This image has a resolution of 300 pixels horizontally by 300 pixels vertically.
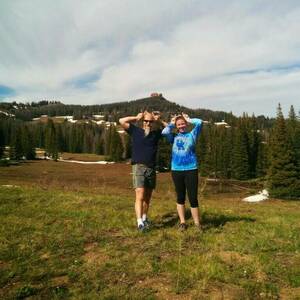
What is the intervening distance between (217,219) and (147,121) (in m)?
3.89

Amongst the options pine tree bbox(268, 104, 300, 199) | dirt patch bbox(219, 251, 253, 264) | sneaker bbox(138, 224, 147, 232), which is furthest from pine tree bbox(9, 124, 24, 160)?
dirt patch bbox(219, 251, 253, 264)

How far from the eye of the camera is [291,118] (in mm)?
101125

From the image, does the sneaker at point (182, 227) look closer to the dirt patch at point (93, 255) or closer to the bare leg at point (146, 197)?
the bare leg at point (146, 197)

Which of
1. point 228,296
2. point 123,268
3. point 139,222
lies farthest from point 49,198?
point 228,296

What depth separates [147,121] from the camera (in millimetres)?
9289

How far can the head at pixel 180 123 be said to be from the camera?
361 inches

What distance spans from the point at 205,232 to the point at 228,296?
11.7ft

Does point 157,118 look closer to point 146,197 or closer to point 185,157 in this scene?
point 185,157

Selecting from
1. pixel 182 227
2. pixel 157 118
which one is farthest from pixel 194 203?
pixel 157 118

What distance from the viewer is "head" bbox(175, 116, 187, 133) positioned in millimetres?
9164

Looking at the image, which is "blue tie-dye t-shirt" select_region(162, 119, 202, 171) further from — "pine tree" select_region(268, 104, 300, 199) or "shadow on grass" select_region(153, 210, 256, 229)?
"pine tree" select_region(268, 104, 300, 199)

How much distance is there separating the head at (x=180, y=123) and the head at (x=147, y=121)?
63 centimetres

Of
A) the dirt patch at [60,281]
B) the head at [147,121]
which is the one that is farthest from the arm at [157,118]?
the dirt patch at [60,281]

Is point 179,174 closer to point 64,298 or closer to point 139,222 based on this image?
point 139,222
